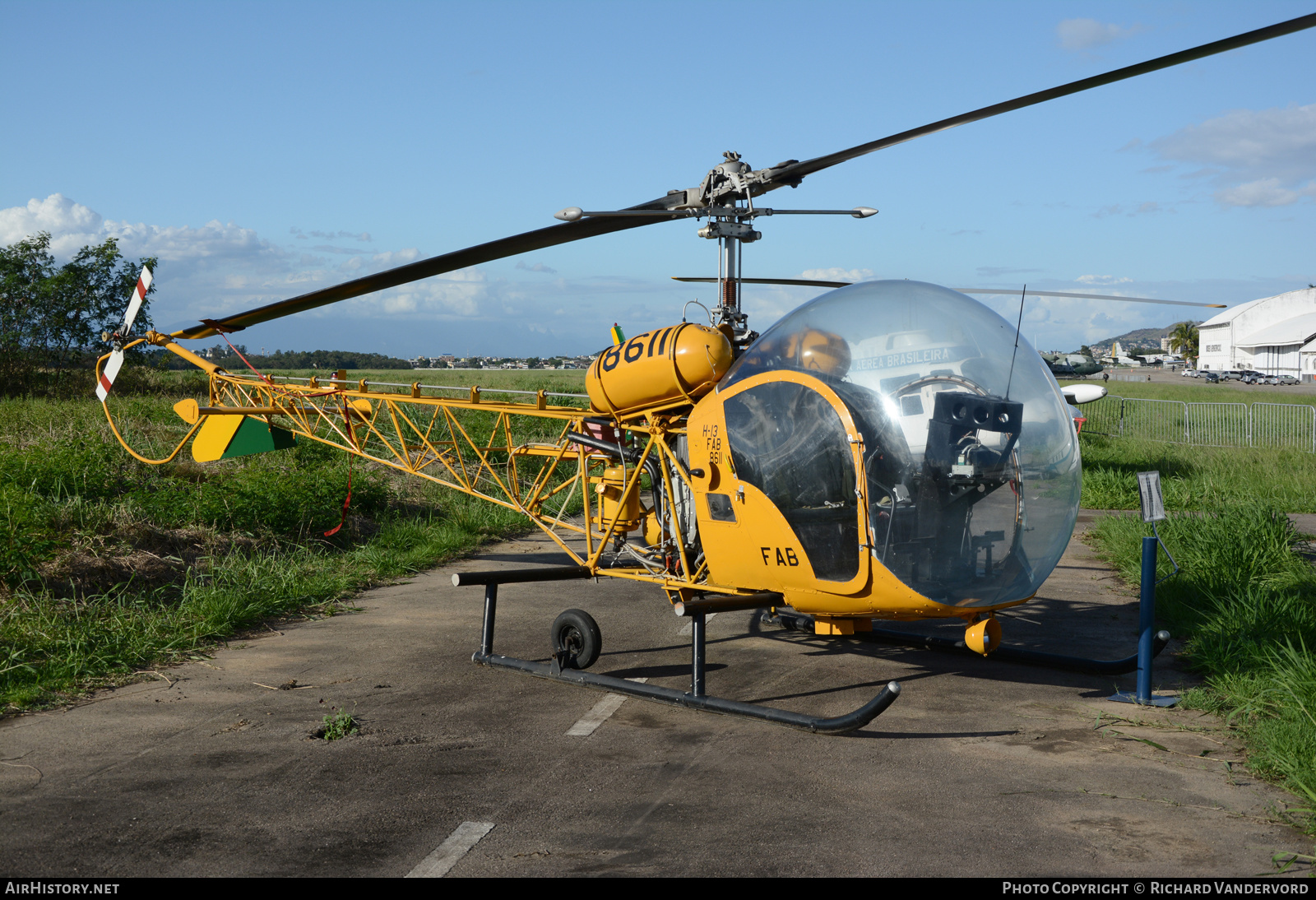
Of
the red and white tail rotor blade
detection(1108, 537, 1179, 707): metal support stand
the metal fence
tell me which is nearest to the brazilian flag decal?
the red and white tail rotor blade

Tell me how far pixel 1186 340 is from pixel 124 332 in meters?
146

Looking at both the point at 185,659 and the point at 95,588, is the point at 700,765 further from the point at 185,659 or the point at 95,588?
the point at 95,588

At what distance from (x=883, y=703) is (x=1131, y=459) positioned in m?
17.9

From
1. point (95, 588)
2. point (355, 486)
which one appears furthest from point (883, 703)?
point (355, 486)

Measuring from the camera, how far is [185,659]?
693cm

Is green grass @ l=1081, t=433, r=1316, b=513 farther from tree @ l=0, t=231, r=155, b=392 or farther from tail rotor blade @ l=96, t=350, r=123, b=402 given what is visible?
tree @ l=0, t=231, r=155, b=392

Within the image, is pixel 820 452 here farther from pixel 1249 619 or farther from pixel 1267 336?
pixel 1267 336

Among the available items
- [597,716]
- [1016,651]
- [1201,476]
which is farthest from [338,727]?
[1201,476]

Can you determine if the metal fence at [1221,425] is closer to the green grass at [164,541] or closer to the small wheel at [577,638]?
the green grass at [164,541]

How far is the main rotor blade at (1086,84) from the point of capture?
11.6ft

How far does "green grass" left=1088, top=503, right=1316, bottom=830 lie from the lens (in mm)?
4898

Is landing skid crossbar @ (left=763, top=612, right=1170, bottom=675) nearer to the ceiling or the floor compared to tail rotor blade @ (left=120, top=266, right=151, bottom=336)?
nearer to the floor

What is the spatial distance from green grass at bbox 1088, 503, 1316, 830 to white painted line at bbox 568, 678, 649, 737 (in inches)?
147

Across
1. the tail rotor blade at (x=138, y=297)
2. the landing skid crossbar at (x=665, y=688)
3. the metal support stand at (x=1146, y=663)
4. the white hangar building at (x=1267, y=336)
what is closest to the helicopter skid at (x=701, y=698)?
the landing skid crossbar at (x=665, y=688)
